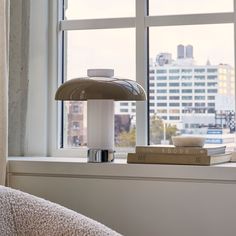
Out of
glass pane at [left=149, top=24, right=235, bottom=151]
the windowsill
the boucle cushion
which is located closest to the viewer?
the boucle cushion

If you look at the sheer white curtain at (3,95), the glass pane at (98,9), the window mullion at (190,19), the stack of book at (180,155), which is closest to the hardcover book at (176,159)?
the stack of book at (180,155)

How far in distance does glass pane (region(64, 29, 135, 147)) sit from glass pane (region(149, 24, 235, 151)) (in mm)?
107

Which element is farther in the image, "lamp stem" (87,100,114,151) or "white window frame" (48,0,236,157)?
"white window frame" (48,0,236,157)

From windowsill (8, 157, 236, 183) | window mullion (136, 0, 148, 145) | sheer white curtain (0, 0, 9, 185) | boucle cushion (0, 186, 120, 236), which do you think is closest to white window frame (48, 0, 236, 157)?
window mullion (136, 0, 148, 145)

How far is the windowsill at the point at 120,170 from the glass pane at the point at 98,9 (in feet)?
2.47

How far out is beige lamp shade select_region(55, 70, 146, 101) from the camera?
6.06ft

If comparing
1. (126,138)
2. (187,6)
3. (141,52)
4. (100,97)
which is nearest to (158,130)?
(126,138)

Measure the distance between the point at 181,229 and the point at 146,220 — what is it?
0.14 metres

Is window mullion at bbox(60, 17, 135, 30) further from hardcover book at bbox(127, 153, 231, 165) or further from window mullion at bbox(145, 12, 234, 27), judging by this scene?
hardcover book at bbox(127, 153, 231, 165)

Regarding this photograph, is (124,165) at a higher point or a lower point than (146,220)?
higher

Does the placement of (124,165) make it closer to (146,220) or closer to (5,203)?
(146,220)

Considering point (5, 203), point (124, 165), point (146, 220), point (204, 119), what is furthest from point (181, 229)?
point (5, 203)

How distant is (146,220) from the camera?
188cm

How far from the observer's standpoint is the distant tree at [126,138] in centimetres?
225
